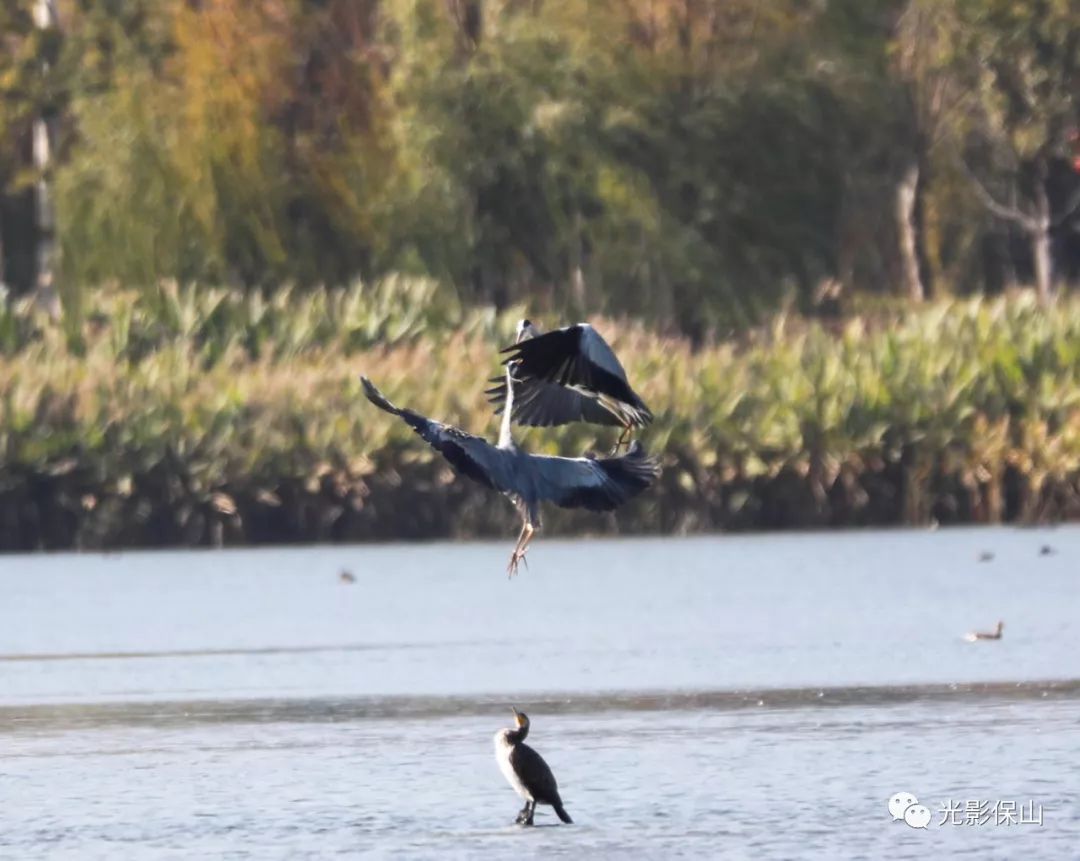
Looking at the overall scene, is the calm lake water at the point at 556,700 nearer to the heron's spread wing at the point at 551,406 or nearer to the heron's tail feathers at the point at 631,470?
the heron's tail feathers at the point at 631,470

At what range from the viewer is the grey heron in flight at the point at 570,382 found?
12.9 m

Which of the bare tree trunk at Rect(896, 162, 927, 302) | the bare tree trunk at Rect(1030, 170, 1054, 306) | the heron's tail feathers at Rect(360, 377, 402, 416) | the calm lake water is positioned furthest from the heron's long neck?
the bare tree trunk at Rect(1030, 170, 1054, 306)

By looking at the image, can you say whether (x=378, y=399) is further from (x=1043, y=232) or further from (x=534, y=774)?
(x=1043, y=232)

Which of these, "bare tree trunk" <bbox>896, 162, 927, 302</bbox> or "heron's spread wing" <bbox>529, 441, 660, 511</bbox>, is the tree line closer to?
"bare tree trunk" <bbox>896, 162, 927, 302</bbox>

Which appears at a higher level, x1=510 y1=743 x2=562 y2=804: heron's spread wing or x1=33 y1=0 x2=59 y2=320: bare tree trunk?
x1=33 y1=0 x2=59 y2=320: bare tree trunk

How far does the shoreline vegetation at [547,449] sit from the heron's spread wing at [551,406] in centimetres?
1448

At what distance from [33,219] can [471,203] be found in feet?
47.3

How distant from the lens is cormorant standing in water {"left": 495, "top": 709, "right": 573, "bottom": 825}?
12.6 m

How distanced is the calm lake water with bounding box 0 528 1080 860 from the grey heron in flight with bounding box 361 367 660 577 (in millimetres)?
1274

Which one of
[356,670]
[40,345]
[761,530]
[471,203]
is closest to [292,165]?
[471,203]

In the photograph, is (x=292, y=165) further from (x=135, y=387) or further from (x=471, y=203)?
(x=135, y=387)

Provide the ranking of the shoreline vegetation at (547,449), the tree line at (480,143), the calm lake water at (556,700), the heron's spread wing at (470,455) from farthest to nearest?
the tree line at (480,143)
the shoreline vegetation at (547,449)
the calm lake water at (556,700)
the heron's spread wing at (470,455)

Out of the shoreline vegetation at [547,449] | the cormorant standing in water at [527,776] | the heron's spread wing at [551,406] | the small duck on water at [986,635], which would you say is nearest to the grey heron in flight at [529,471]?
the heron's spread wing at [551,406]

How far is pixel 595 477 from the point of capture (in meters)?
13.2
